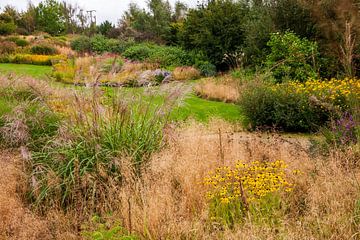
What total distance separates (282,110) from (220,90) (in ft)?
13.4

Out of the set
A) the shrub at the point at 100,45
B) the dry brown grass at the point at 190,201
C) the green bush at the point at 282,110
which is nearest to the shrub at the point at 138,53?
the shrub at the point at 100,45

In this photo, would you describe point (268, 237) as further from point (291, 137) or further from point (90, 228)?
point (291, 137)

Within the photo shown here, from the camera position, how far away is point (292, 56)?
453 inches

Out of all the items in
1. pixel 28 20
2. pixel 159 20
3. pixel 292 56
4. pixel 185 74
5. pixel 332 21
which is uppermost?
pixel 28 20

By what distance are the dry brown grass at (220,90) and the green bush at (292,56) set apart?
4.30 feet

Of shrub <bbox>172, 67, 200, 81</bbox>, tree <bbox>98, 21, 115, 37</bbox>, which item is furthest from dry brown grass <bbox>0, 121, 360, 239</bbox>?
tree <bbox>98, 21, 115, 37</bbox>

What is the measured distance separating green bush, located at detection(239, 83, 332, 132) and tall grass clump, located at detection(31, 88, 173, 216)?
3.46 metres

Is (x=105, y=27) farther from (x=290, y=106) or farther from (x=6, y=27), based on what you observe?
(x=290, y=106)

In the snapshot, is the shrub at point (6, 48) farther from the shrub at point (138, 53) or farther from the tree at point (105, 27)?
the tree at point (105, 27)

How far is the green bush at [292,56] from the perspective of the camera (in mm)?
11352

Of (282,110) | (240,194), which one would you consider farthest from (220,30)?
(240,194)

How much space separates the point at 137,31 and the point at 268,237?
25.4 meters

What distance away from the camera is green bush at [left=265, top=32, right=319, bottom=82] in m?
11.4

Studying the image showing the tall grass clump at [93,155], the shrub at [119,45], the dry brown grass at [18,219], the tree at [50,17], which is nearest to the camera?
the dry brown grass at [18,219]
